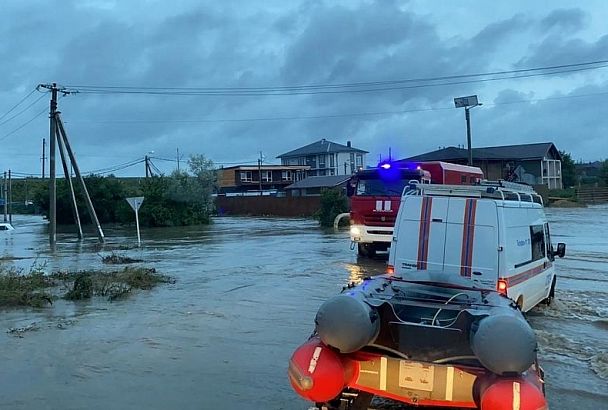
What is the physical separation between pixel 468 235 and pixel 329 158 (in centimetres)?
10262

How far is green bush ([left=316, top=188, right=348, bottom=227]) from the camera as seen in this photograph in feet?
149

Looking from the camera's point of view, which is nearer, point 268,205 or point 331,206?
point 331,206

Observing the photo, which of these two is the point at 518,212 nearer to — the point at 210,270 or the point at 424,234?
the point at 424,234

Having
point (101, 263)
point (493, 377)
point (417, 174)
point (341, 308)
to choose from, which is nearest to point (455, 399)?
point (493, 377)

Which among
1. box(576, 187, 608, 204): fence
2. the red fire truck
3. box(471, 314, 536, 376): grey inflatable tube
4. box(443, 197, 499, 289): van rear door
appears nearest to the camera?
box(471, 314, 536, 376): grey inflatable tube

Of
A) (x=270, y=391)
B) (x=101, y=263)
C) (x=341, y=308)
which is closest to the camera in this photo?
(x=341, y=308)

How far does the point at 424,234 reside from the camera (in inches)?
354

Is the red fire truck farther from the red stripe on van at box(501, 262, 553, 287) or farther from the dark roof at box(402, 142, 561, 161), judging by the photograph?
the dark roof at box(402, 142, 561, 161)

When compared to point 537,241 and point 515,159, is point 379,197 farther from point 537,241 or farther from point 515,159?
point 515,159

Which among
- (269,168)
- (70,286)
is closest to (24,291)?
(70,286)

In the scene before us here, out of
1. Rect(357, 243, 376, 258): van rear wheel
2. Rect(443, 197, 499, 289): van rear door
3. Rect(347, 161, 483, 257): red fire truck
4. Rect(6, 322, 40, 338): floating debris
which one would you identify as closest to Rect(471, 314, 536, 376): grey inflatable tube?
Rect(443, 197, 499, 289): van rear door

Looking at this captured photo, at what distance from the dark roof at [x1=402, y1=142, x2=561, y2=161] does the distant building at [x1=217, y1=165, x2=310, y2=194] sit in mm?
28921

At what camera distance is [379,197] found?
19.6m

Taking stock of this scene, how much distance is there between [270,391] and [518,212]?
4.57 meters
